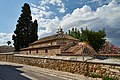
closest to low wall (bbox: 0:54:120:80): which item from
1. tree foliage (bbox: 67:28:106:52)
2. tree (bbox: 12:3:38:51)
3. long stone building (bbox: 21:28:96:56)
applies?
long stone building (bbox: 21:28:96:56)

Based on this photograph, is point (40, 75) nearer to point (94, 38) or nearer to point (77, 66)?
point (77, 66)

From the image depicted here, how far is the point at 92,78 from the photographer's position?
44.1 feet

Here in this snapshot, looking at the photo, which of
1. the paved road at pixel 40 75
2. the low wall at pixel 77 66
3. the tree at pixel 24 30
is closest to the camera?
the low wall at pixel 77 66

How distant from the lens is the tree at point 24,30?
171 feet

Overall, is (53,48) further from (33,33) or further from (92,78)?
(92,78)

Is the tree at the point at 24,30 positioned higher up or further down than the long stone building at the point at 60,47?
higher up

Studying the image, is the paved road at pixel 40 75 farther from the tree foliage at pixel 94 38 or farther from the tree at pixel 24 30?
the tree foliage at pixel 94 38

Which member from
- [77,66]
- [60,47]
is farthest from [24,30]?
[77,66]

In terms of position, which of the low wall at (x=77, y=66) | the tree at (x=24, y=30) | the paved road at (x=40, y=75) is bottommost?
the paved road at (x=40, y=75)

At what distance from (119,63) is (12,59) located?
25598mm

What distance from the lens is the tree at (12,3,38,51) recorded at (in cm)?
5209

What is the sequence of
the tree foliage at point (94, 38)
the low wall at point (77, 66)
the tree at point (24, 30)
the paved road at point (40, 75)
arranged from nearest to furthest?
1. the low wall at point (77, 66)
2. the paved road at point (40, 75)
3. the tree at point (24, 30)
4. the tree foliage at point (94, 38)

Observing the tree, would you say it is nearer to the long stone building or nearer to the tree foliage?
the long stone building

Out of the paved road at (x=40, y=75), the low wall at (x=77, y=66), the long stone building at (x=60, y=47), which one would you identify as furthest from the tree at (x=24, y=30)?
the paved road at (x=40, y=75)
